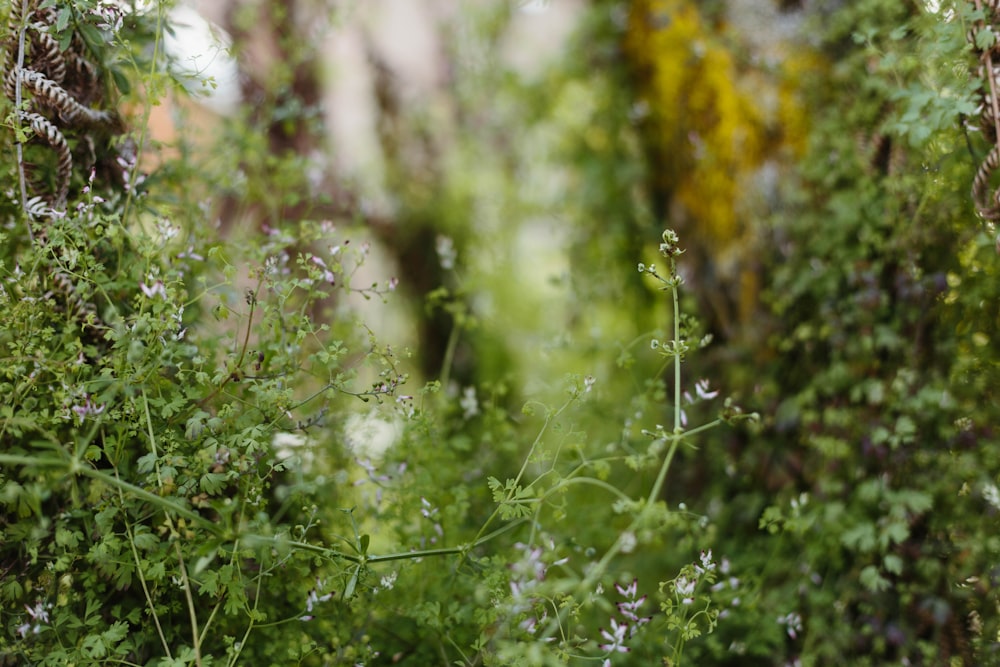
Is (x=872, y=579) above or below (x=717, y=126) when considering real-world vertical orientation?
below

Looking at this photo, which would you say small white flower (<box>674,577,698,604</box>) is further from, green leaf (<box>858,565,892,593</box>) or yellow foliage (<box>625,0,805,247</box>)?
yellow foliage (<box>625,0,805,247</box>)

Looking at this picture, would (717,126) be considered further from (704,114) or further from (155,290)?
(155,290)

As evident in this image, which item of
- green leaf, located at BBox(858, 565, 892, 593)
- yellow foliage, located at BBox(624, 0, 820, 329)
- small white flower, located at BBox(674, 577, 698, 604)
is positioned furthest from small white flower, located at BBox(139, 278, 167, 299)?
yellow foliage, located at BBox(624, 0, 820, 329)

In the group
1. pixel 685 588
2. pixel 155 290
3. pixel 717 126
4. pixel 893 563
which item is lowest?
pixel 685 588

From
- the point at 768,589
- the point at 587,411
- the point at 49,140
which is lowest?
the point at 768,589

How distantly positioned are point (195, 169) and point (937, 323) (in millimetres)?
2038

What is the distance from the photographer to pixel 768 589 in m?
2.13

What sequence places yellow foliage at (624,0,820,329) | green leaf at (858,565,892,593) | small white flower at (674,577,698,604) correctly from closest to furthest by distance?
small white flower at (674,577,698,604)
green leaf at (858,565,892,593)
yellow foliage at (624,0,820,329)

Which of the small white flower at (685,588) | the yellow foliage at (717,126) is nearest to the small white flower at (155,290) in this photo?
the small white flower at (685,588)

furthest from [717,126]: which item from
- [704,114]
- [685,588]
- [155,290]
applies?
[155,290]

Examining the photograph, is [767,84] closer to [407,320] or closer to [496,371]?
[496,371]

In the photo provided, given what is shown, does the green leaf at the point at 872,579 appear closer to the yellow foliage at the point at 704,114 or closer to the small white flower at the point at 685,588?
the small white flower at the point at 685,588

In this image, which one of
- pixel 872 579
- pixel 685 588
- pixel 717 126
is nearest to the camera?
pixel 685 588

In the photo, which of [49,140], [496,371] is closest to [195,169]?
[49,140]
